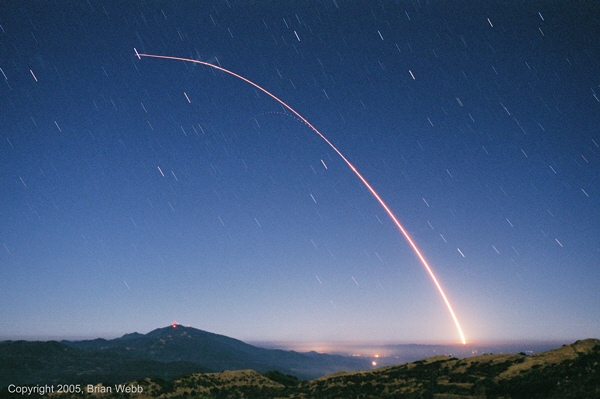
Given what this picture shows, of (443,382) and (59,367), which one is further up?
(443,382)

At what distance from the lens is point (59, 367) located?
16088cm

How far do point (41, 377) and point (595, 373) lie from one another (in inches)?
6623

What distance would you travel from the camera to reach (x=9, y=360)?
165000 mm

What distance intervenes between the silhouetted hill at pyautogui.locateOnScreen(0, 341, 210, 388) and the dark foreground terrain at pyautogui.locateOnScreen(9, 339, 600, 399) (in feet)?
295

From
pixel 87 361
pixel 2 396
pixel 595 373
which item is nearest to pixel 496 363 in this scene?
pixel 595 373

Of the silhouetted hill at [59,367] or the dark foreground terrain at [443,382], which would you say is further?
the silhouetted hill at [59,367]

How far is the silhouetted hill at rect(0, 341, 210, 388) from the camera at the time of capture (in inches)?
5522

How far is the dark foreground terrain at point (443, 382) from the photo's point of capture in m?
24.6

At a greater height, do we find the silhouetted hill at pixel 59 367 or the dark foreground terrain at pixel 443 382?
the dark foreground terrain at pixel 443 382

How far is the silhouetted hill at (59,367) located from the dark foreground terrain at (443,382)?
9002 cm

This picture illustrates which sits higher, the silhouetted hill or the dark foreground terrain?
the dark foreground terrain

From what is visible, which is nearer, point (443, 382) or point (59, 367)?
point (443, 382)

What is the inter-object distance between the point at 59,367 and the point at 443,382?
170703 mm

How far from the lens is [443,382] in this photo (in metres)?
33.6
